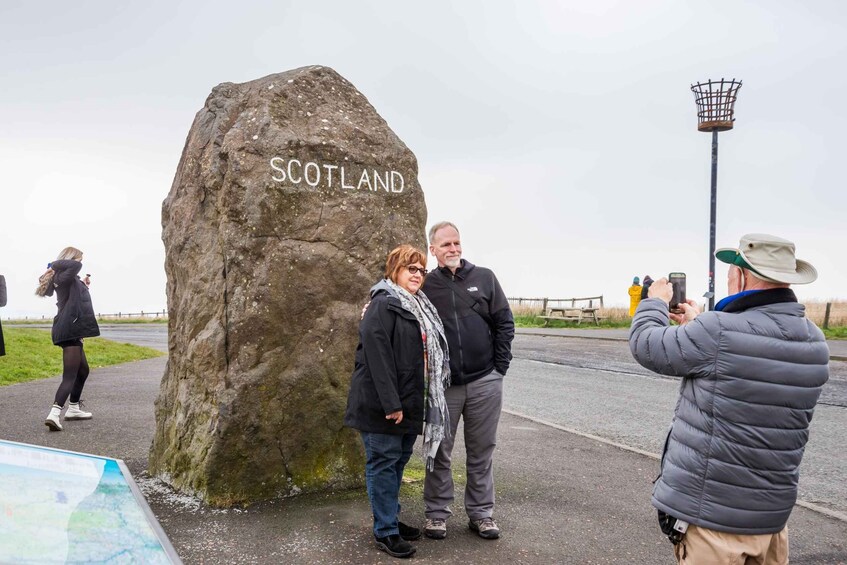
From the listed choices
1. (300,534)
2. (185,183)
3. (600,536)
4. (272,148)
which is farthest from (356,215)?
(600,536)

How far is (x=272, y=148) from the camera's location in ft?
17.4

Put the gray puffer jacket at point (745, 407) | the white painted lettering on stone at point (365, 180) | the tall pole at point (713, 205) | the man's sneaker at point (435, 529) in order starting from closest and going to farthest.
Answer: the gray puffer jacket at point (745, 407) → the man's sneaker at point (435, 529) → the white painted lettering on stone at point (365, 180) → the tall pole at point (713, 205)

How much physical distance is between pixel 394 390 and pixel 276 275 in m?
1.50

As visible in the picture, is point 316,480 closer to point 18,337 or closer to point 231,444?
point 231,444

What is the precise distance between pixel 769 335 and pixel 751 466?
522 mm

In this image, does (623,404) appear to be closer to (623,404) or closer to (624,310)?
(623,404)

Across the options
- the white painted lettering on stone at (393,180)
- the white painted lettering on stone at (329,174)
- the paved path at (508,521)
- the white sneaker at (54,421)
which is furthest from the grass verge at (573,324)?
the white painted lettering on stone at (329,174)

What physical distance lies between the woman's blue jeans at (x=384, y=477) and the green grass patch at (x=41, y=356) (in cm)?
930

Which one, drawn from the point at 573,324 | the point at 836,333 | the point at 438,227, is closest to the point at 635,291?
the point at 573,324

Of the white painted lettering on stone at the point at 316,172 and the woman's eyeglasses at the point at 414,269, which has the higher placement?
the white painted lettering on stone at the point at 316,172

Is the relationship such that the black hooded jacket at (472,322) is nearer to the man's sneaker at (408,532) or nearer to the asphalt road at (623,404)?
the man's sneaker at (408,532)

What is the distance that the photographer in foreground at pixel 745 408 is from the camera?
9.34 feet

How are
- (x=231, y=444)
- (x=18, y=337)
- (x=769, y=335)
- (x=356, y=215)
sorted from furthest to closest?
(x=18, y=337), (x=356, y=215), (x=231, y=444), (x=769, y=335)

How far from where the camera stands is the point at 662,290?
128 inches
